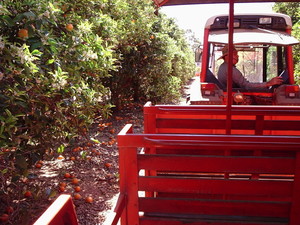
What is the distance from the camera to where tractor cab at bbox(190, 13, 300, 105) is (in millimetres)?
4570

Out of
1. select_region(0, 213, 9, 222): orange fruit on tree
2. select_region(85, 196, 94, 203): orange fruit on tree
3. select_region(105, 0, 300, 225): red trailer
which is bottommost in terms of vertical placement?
select_region(85, 196, 94, 203): orange fruit on tree

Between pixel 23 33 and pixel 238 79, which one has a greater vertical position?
pixel 23 33

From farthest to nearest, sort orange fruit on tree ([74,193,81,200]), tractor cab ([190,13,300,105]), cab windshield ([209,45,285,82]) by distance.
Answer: cab windshield ([209,45,285,82]), tractor cab ([190,13,300,105]), orange fruit on tree ([74,193,81,200])

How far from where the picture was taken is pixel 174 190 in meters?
2.02

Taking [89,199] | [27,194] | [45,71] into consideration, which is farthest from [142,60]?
[27,194]

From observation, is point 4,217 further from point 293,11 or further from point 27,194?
point 293,11

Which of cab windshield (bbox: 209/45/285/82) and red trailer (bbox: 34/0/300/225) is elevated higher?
cab windshield (bbox: 209/45/285/82)

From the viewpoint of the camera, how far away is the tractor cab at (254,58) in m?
4.57

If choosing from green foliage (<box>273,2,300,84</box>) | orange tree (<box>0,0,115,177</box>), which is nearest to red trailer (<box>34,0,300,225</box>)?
orange tree (<box>0,0,115,177</box>)

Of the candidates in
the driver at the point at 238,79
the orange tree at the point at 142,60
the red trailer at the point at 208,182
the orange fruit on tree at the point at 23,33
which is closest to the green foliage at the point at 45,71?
the orange fruit on tree at the point at 23,33

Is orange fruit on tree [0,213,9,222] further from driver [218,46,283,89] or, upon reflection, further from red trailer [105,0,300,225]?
driver [218,46,283,89]

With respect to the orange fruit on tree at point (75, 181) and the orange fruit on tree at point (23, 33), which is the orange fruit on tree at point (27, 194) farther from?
the orange fruit on tree at point (23, 33)

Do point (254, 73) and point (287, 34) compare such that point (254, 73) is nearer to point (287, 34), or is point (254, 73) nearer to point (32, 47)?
point (287, 34)

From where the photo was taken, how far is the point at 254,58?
19.1ft
